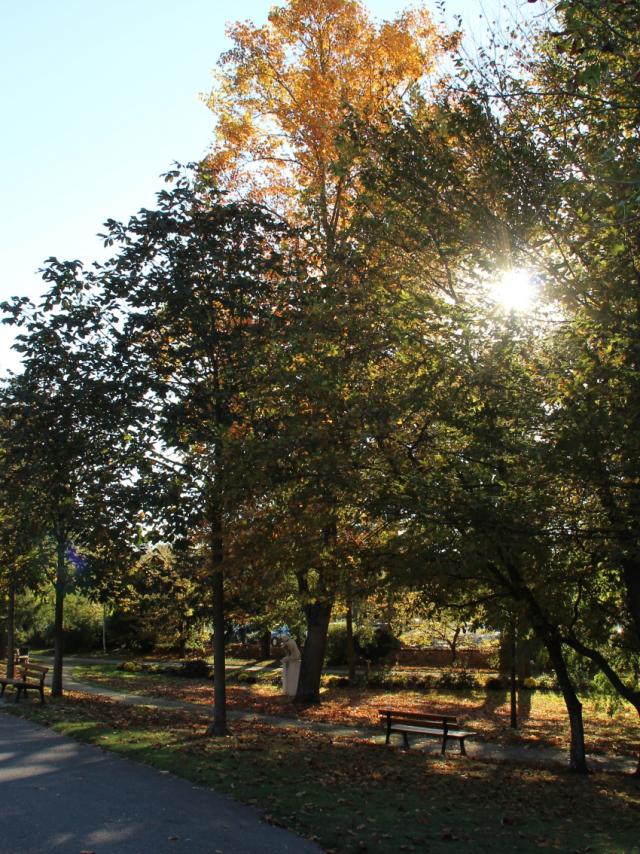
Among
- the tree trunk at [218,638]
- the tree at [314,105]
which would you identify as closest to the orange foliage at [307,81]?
the tree at [314,105]

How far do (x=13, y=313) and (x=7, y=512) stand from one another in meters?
5.06

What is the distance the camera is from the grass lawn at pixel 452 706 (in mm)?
17109

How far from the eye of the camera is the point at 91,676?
2909cm

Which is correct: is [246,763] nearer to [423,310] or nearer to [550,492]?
[550,492]

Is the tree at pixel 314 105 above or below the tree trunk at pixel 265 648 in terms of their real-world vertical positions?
above

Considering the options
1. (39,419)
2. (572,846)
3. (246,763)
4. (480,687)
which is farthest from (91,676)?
(572,846)

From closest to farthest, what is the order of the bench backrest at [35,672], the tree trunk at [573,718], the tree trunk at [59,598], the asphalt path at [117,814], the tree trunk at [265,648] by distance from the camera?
the asphalt path at [117,814]
the tree trunk at [573,718]
the bench backrest at [35,672]
the tree trunk at [59,598]
the tree trunk at [265,648]

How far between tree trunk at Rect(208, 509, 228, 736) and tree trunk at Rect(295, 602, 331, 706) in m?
6.81

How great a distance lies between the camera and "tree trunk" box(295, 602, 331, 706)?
2100 centimetres

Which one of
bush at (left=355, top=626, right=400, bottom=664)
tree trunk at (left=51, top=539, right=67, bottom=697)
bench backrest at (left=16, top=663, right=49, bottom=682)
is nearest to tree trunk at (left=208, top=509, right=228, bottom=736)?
tree trunk at (left=51, top=539, right=67, bottom=697)

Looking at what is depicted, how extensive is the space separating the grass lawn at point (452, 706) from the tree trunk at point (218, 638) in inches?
187

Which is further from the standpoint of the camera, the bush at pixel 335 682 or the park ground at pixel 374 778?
the bush at pixel 335 682

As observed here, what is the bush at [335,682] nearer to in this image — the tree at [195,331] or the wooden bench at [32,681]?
the wooden bench at [32,681]

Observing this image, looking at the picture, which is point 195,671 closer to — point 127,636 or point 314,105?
point 127,636
